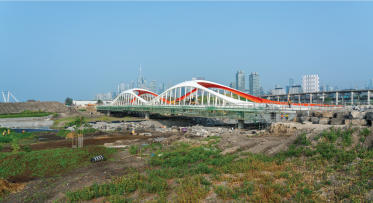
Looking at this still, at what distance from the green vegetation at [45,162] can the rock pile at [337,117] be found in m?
22.5

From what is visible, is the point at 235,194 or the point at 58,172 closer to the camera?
the point at 235,194

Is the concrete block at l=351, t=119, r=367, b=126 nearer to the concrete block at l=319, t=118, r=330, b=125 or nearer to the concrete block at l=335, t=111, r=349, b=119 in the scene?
the concrete block at l=335, t=111, r=349, b=119

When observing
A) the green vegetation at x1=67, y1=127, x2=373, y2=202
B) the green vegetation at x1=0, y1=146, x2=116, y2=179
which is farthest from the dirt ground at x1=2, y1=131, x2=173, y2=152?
the green vegetation at x1=67, y1=127, x2=373, y2=202

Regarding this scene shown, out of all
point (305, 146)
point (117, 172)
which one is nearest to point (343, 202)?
point (305, 146)

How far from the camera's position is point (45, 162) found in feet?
54.7

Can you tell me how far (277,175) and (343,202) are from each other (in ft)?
10.1

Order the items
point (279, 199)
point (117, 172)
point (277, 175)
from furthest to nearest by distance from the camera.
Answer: point (117, 172)
point (277, 175)
point (279, 199)

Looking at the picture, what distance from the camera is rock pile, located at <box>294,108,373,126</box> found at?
68.7 ft

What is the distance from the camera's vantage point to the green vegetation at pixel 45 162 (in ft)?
49.4

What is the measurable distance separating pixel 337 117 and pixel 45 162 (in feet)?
92.4

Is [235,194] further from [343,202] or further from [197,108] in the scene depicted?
[197,108]

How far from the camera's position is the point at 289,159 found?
13172mm

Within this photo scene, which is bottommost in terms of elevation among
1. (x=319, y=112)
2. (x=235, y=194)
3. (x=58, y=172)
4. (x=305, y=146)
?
(x=58, y=172)

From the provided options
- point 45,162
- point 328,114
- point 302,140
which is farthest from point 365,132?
point 45,162
